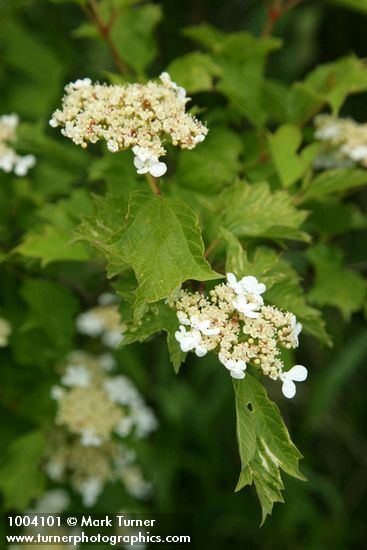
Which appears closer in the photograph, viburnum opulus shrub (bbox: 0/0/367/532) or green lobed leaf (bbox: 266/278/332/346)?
viburnum opulus shrub (bbox: 0/0/367/532)

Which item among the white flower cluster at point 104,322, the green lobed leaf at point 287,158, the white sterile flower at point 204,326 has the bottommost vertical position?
the white sterile flower at point 204,326

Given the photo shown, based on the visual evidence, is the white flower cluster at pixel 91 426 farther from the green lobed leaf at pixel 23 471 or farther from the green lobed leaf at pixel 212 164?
the green lobed leaf at pixel 212 164

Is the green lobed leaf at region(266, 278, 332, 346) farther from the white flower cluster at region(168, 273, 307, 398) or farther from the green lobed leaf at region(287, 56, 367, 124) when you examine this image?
the green lobed leaf at region(287, 56, 367, 124)

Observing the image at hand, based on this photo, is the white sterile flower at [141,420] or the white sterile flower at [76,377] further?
the white sterile flower at [141,420]

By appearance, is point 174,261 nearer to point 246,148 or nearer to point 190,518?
point 246,148

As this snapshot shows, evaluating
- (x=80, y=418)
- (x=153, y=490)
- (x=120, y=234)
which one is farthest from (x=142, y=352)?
(x=120, y=234)

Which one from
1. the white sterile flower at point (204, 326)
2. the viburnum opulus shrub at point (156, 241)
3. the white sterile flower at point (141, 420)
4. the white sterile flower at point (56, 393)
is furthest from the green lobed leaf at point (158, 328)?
the white sterile flower at point (141, 420)

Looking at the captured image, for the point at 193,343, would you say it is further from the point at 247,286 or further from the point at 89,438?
the point at 89,438

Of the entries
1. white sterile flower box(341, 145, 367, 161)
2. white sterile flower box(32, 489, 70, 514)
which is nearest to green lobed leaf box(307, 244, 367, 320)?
white sterile flower box(341, 145, 367, 161)
